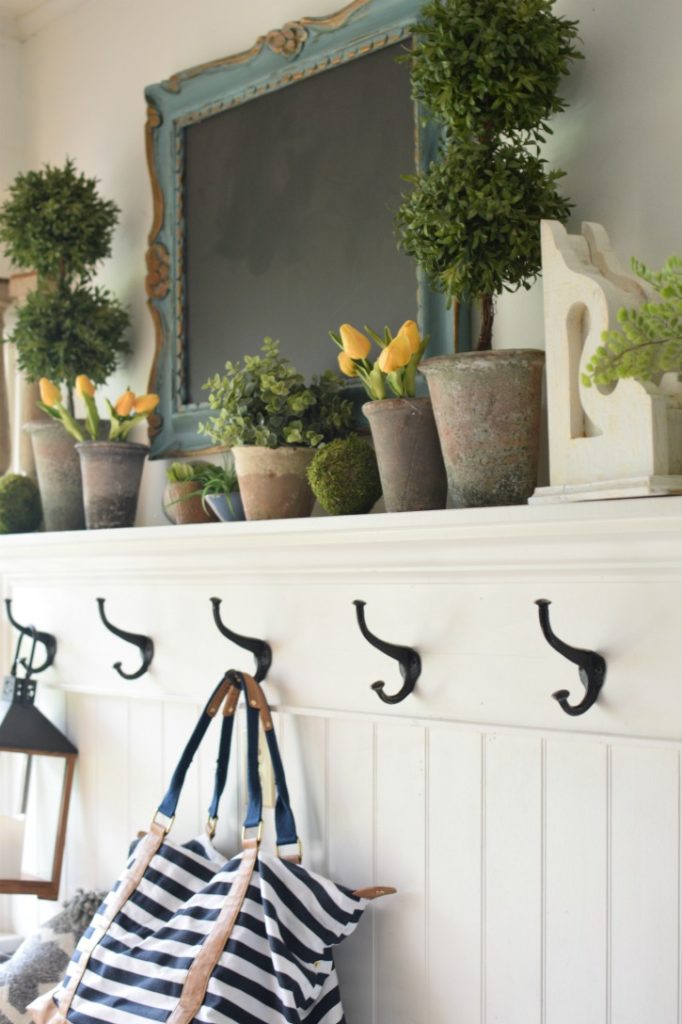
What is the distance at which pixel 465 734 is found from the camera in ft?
3.75

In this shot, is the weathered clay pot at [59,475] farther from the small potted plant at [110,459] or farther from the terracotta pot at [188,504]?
the terracotta pot at [188,504]

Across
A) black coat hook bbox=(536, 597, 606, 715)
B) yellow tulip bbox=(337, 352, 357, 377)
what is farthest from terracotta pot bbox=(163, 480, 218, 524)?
black coat hook bbox=(536, 597, 606, 715)

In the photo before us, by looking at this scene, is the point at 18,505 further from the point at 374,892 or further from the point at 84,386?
the point at 374,892

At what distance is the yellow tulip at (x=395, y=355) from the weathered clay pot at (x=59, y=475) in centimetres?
64

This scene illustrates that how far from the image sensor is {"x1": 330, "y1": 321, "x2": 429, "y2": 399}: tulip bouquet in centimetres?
111

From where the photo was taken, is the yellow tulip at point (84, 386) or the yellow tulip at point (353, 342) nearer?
the yellow tulip at point (353, 342)

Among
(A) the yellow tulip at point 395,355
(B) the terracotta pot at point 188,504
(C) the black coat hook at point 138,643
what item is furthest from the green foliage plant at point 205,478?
(A) the yellow tulip at point 395,355

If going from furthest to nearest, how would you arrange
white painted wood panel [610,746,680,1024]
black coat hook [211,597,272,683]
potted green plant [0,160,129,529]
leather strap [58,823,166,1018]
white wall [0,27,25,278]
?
1. white wall [0,27,25,278]
2. potted green plant [0,160,129,529]
3. black coat hook [211,597,272,683]
4. leather strap [58,823,166,1018]
5. white painted wood panel [610,746,680,1024]

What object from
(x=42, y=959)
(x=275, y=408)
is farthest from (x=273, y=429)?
(x=42, y=959)

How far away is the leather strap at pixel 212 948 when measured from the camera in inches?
43.3

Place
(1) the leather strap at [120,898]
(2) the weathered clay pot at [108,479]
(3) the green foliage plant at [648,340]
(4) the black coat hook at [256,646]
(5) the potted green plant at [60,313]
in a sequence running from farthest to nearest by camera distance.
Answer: (5) the potted green plant at [60,313]
(2) the weathered clay pot at [108,479]
(4) the black coat hook at [256,646]
(1) the leather strap at [120,898]
(3) the green foliage plant at [648,340]

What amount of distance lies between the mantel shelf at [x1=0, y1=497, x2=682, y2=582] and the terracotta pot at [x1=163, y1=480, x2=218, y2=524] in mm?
59

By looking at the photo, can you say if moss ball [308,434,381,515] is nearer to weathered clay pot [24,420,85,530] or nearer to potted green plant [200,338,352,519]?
potted green plant [200,338,352,519]

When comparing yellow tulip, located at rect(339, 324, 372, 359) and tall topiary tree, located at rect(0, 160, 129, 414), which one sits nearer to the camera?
yellow tulip, located at rect(339, 324, 372, 359)
